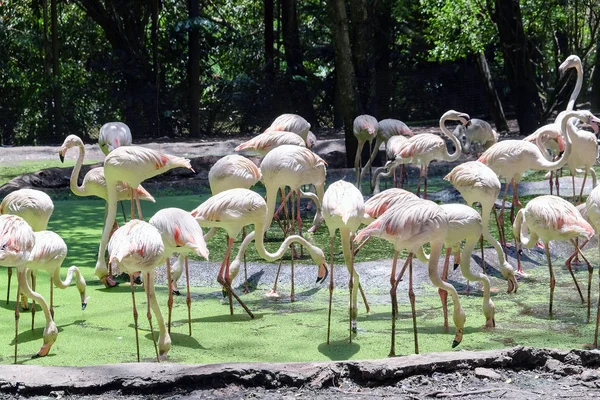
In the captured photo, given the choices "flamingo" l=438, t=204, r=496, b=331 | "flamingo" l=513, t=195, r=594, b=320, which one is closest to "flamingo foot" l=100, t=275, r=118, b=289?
"flamingo" l=438, t=204, r=496, b=331

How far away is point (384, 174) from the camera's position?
354 inches

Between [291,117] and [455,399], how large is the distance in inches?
208

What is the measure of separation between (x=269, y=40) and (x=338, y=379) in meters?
17.2

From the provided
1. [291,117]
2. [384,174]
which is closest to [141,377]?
[291,117]

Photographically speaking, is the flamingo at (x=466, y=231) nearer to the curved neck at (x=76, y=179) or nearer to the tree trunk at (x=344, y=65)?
the curved neck at (x=76, y=179)

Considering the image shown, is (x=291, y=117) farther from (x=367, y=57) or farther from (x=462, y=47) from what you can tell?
(x=462, y=47)

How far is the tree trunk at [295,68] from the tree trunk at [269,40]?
0.38 metres

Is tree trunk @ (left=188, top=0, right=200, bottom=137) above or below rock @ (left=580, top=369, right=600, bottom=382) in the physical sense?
above

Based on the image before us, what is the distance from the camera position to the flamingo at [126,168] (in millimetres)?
5688

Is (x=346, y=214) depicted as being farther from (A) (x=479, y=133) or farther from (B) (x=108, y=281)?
(A) (x=479, y=133)

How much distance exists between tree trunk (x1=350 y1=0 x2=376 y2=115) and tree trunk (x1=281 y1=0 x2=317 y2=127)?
519 cm

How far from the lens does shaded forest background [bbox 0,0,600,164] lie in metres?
17.1

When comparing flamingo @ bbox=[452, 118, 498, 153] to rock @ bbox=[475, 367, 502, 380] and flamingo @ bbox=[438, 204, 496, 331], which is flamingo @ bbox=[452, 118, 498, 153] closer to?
flamingo @ bbox=[438, 204, 496, 331]

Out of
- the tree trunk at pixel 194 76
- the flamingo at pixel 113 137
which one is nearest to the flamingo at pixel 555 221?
the flamingo at pixel 113 137
